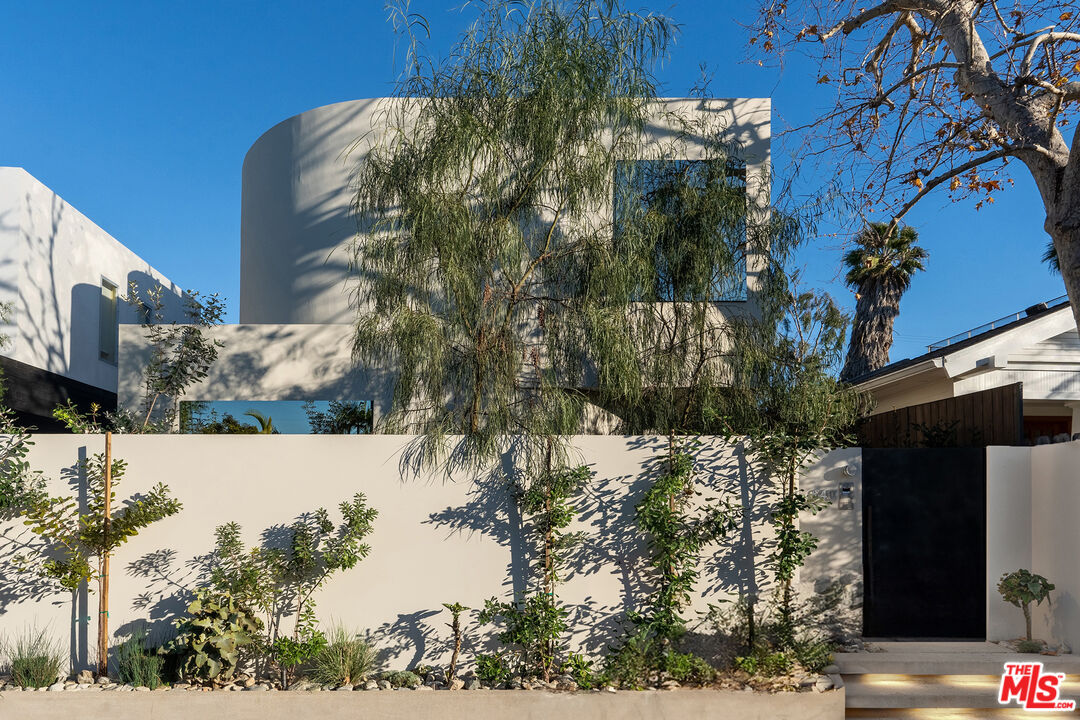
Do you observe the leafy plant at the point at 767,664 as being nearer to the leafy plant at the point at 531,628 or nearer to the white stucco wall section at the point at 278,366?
the leafy plant at the point at 531,628

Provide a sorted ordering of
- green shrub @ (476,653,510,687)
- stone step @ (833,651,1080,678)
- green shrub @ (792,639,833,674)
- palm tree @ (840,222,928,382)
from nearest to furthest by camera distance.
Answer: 1. stone step @ (833,651,1080,678)
2. green shrub @ (792,639,833,674)
3. green shrub @ (476,653,510,687)
4. palm tree @ (840,222,928,382)

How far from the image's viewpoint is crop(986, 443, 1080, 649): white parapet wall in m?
5.44

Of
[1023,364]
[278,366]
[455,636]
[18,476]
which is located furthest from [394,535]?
[1023,364]

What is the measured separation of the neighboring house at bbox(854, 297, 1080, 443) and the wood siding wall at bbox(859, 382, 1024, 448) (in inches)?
67.7

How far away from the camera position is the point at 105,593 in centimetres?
A: 551

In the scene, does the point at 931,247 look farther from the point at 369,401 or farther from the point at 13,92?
the point at 13,92

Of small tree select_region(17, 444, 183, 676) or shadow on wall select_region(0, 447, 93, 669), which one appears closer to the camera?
small tree select_region(17, 444, 183, 676)

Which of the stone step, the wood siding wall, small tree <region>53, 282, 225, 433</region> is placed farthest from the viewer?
small tree <region>53, 282, 225, 433</region>

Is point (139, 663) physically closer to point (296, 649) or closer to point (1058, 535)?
point (296, 649)

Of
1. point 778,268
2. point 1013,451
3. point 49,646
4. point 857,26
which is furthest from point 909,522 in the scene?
point 49,646

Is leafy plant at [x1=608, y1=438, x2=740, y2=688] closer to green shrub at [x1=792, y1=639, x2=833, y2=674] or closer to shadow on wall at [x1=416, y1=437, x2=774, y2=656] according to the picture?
shadow on wall at [x1=416, y1=437, x2=774, y2=656]

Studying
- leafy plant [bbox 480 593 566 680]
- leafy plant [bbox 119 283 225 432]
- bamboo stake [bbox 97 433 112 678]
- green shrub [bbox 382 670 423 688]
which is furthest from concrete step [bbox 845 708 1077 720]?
leafy plant [bbox 119 283 225 432]

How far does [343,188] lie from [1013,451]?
795 centimetres

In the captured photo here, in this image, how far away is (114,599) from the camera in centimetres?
556
